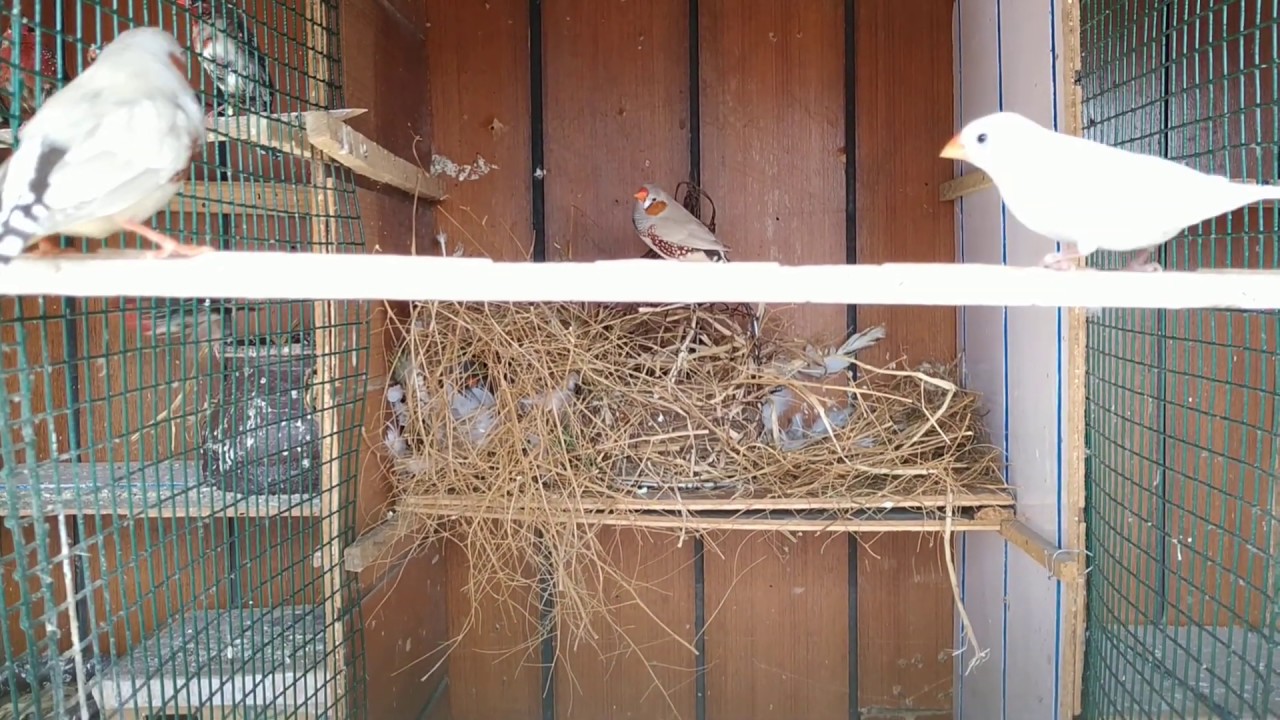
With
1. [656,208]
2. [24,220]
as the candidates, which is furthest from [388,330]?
[24,220]

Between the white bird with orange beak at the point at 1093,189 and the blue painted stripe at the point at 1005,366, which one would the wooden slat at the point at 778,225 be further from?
the white bird with orange beak at the point at 1093,189

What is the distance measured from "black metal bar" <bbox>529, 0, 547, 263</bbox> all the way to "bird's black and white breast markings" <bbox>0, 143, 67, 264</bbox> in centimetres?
124

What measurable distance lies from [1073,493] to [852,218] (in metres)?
0.88

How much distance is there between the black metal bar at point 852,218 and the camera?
1.97m

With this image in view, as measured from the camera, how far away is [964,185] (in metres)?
1.78

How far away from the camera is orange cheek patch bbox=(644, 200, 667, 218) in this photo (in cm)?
186

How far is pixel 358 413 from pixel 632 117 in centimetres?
101

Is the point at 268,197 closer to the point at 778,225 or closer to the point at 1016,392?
the point at 778,225

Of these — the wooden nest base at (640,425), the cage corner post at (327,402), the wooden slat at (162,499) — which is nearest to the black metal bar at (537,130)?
the wooden nest base at (640,425)

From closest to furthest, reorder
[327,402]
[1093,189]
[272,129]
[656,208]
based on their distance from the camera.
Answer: [1093,189] → [272,129] → [327,402] → [656,208]

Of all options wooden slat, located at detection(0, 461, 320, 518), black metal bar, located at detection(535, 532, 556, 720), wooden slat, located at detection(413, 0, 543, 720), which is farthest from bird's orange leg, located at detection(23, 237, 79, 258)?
black metal bar, located at detection(535, 532, 556, 720)

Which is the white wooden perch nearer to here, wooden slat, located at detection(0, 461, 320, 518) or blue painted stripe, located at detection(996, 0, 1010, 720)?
wooden slat, located at detection(0, 461, 320, 518)

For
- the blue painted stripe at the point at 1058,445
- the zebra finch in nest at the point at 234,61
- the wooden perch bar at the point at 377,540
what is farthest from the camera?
the wooden perch bar at the point at 377,540

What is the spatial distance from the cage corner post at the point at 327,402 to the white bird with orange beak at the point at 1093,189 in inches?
43.8
